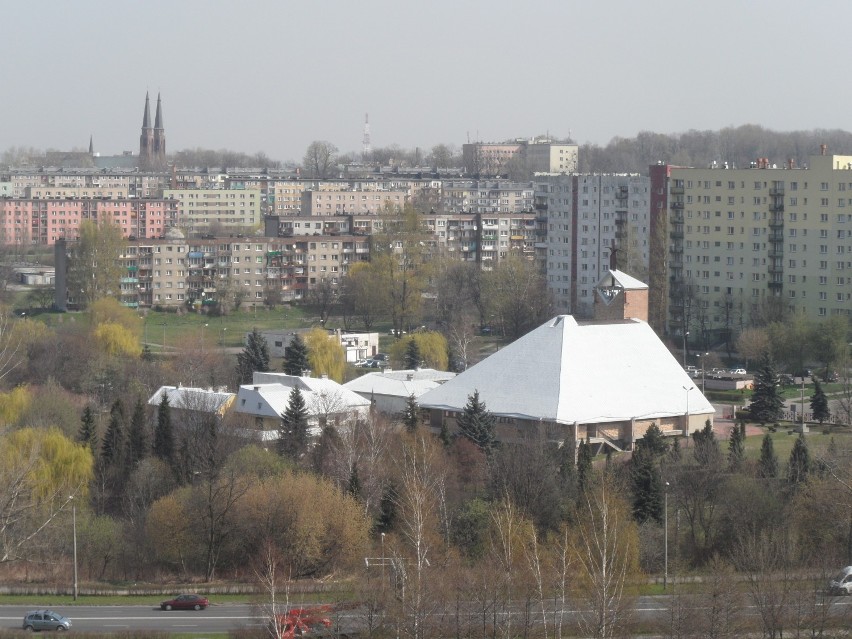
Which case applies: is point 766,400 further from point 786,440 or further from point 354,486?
point 354,486

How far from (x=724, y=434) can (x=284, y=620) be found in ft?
54.6

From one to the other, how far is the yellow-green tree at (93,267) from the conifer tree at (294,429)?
25.6m

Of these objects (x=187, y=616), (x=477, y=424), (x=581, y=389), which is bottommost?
(x=187, y=616)

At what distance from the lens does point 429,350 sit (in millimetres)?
42594

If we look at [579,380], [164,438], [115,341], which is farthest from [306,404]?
[115,341]

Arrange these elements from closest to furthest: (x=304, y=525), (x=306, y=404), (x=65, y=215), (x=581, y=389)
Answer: (x=304, y=525) → (x=581, y=389) → (x=306, y=404) → (x=65, y=215)

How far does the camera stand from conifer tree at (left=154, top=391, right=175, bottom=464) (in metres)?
29.7

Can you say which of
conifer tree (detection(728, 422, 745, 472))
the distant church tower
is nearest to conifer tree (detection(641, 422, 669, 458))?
conifer tree (detection(728, 422, 745, 472))

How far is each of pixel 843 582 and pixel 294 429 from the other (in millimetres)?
12390

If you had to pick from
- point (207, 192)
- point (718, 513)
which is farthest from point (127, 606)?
point (207, 192)

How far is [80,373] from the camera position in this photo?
132 ft

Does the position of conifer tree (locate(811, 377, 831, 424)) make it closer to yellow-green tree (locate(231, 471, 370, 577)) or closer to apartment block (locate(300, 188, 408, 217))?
yellow-green tree (locate(231, 471, 370, 577))

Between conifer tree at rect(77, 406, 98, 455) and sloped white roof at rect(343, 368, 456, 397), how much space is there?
6.71 m

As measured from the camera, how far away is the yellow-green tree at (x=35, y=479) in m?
24.4
